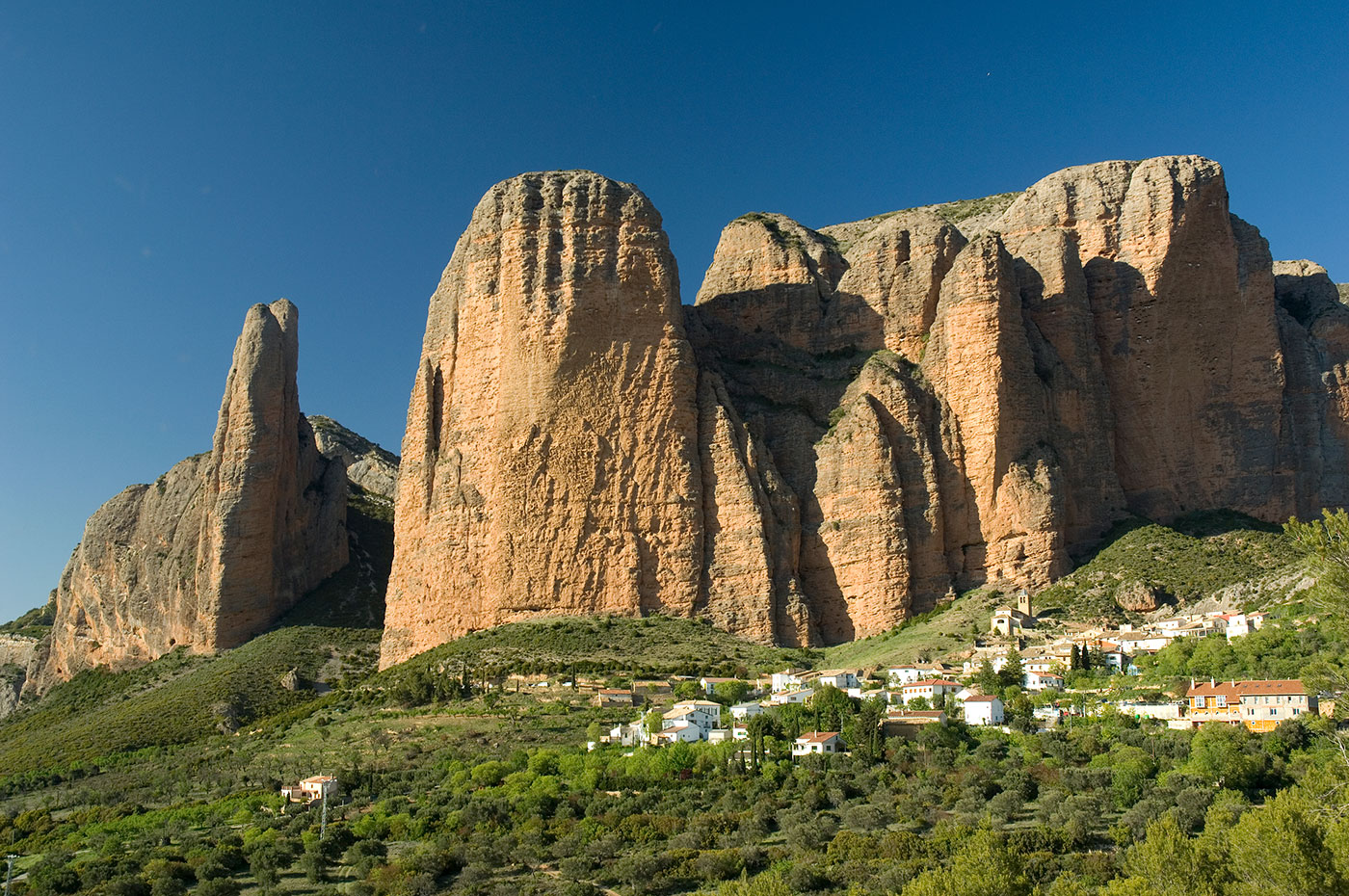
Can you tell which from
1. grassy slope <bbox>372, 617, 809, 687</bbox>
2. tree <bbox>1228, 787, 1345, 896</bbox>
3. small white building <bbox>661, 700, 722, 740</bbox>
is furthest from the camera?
grassy slope <bbox>372, 617, 809, 687</bbox>

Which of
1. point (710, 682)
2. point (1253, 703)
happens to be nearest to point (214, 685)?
point (710, 682)

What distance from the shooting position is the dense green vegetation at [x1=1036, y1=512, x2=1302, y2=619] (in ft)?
173

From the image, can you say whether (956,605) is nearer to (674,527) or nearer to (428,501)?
(674,527)

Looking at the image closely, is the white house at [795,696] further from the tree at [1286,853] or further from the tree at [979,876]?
the tree at [1286,853]

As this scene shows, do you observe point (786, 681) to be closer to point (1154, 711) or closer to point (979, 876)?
point (1154, 711)

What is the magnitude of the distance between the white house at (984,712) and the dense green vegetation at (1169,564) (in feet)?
35.9

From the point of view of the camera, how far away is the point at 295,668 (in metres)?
62.8

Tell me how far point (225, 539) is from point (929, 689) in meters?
40.0

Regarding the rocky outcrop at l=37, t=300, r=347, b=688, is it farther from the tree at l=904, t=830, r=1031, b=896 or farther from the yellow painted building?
the tree at l=904, t=830, r=1031, b=896

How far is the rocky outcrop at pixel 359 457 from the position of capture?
319 feet

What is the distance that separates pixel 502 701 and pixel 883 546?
699 inches

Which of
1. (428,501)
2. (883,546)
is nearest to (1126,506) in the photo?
(883,546)

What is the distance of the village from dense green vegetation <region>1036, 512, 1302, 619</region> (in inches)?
62.5

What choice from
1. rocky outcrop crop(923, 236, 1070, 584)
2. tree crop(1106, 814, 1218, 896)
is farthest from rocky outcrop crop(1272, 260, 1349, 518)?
tree crop(1106, 814, 1218, 896)
